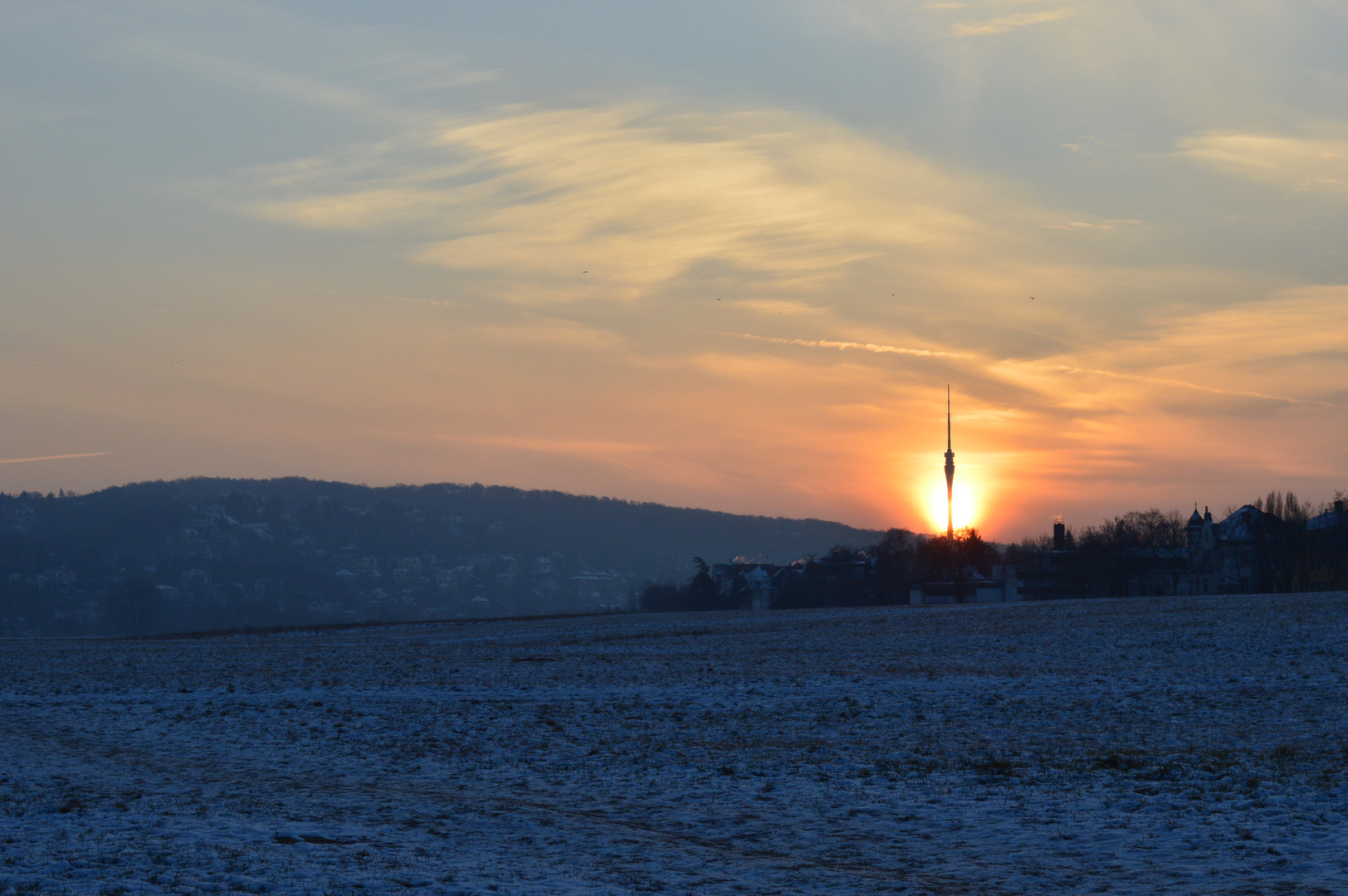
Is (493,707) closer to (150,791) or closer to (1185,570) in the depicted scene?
(150,791)

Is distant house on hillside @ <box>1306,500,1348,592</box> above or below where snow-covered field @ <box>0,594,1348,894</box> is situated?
above

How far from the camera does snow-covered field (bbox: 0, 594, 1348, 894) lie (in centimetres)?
1459

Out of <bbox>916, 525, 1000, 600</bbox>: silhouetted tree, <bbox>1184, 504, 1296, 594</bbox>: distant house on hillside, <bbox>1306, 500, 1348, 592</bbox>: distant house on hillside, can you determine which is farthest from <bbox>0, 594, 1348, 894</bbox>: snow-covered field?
<bbox>916, 525, 1000, 600</bbox>: silhouetted tree

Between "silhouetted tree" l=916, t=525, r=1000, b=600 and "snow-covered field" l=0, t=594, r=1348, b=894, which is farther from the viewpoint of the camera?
"silhouetted tree" l=916, t=525, r=1000, b=600

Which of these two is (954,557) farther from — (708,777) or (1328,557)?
(708,777)

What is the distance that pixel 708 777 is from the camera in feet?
71.8

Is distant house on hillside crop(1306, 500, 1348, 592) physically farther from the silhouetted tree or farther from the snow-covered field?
the snow-covered field

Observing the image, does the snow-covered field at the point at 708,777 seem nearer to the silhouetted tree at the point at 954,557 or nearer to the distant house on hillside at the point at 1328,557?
the distant house on hillside at the point at 1328,557

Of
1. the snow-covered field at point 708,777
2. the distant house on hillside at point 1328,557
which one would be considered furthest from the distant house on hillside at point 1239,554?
the snow-covered field at point 708,777

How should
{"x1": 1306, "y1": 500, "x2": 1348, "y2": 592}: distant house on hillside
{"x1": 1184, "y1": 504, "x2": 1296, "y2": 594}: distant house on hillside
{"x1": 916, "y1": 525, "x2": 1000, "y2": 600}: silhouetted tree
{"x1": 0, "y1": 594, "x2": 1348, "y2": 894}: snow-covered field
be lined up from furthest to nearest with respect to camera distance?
{"x1": 916, "y1": 525, "x2": 1000, "y2": 600}: silhouetted tree
{"x1": 1184, "y1": 504, "x2": 1296, "y2": 594}: distant house on hillside
{"x1": 1306, "y1": 500, "x2": 1348, "y2": 592}: distant house on hillside
{"x1": 0, "y1": 594, "x2": 1348, "y2": 894}: snow-covered field

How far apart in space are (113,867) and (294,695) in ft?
80.1

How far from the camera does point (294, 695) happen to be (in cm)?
3797

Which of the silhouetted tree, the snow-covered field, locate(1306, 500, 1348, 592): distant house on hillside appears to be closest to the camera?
the snow-covered field

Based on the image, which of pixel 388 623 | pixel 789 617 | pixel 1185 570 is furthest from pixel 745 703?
pixel 1185 570
